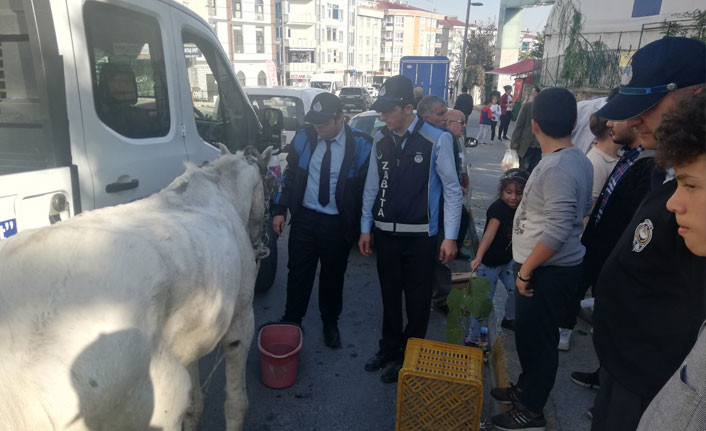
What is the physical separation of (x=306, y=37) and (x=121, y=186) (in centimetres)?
5537

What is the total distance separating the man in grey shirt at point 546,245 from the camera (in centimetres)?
237

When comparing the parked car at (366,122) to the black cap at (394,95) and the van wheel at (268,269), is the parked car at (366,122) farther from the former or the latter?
the black cap at (394,95)

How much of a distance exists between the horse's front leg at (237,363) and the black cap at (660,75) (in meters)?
2.20

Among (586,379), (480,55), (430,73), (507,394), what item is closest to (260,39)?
(480,55)

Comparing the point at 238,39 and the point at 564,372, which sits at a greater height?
the point at 238,39

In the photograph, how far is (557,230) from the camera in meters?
2.35

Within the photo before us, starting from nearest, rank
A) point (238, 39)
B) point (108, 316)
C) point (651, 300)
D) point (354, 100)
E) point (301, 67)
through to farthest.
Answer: point (108, 316) < point (651, 300) < point (354, 100) < point (238, 39) < point (301, 67)

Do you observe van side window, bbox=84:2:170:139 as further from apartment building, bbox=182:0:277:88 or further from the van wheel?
apartment building, bbox=182:0:277:88

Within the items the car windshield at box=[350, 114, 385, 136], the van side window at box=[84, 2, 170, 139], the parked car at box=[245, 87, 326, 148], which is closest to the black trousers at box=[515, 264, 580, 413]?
the van side window at box=[84, 2, 170, 139]

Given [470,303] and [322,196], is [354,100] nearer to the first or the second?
[322,196]

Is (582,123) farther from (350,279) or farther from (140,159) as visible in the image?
(140,159)

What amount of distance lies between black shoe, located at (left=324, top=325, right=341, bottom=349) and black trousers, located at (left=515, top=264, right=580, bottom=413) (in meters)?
1.69

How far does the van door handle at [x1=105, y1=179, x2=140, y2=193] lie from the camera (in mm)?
2598

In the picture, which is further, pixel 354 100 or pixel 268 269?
pixel 354 100
